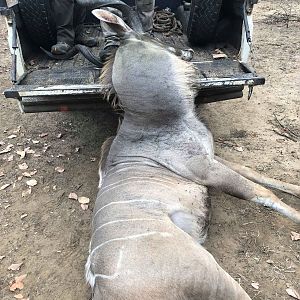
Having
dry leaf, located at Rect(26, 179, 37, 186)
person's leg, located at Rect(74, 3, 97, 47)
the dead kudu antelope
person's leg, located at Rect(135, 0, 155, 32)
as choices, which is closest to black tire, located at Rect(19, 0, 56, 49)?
person's leg, located at Rect(74, 3, 97, 47)

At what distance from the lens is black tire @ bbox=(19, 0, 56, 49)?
4.64 metres

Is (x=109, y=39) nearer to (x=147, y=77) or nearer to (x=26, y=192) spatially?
(x=147, y=77)

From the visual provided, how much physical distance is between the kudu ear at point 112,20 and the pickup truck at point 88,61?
0.48 meters

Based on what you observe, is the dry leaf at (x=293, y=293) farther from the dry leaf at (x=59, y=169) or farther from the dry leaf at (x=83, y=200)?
the dry leaf at (x=59, y=169)

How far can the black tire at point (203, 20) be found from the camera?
4.58m

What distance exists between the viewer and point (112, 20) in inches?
141

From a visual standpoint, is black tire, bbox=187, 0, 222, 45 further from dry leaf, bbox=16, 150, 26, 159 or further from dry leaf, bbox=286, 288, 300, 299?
dry leaf, bbox=286, 288, 300, 299

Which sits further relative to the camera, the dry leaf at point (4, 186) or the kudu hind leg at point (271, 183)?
the dry leaf at point (4, 186)

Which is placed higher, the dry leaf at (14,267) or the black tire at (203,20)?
the black tire at (203,20)

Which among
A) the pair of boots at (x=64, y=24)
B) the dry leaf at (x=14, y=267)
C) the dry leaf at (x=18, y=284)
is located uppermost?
the pair of boots at (x=64, y=24)

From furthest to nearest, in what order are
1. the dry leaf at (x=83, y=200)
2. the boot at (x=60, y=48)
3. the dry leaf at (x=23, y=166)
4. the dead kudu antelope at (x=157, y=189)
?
the boot at (x=60, y=48) → the dry leaf at (x=23, y=166) → the dry leaf at (x=83, y=200) → the dead kudu antelope at (x=157, y=189)

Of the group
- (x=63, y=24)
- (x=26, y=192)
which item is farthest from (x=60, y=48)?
(x=26, y=192)

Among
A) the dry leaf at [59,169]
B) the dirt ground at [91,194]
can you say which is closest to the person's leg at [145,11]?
the dirt ground at [91,194]

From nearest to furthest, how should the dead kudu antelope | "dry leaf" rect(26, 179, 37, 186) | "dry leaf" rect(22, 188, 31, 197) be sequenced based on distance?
the dead kudu antelope, "dry leaf" rect(22, 188, 31, 197), "dry leaf" rect(26, 179, 37, 186)
